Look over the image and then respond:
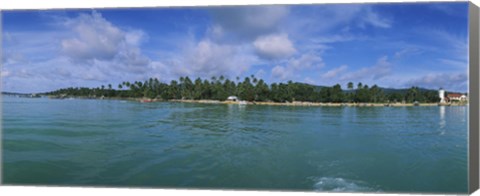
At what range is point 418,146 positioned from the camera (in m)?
7.39

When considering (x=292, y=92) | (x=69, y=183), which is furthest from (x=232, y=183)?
(x=292, y=92)

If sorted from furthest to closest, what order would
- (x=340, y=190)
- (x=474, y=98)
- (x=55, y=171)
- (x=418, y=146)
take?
(x=418, y=146)
(x=55, y=171)
(x=340, y=190)
(x=474, y=98)

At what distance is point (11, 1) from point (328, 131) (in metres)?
7.26

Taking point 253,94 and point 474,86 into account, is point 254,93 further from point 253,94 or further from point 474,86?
point 474,86

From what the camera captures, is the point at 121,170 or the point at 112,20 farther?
the point at 112,20

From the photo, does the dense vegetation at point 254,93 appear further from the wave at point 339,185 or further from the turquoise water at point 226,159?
the wave at point 339,185

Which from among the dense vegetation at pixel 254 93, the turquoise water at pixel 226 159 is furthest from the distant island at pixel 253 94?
the turquoise water at pixel 226 159

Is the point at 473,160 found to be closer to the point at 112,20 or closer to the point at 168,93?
the point at 112,20

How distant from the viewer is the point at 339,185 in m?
4.62

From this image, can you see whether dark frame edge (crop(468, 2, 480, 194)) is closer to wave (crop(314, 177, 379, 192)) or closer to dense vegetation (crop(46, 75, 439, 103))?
wave (crop(314, 177, 379, 192))

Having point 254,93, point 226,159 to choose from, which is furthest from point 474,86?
point 254,93

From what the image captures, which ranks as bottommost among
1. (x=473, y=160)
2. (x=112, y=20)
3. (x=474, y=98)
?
(x=473, y=160)

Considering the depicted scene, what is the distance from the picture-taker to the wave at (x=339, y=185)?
448cm

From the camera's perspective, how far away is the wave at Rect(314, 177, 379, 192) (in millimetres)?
4477
